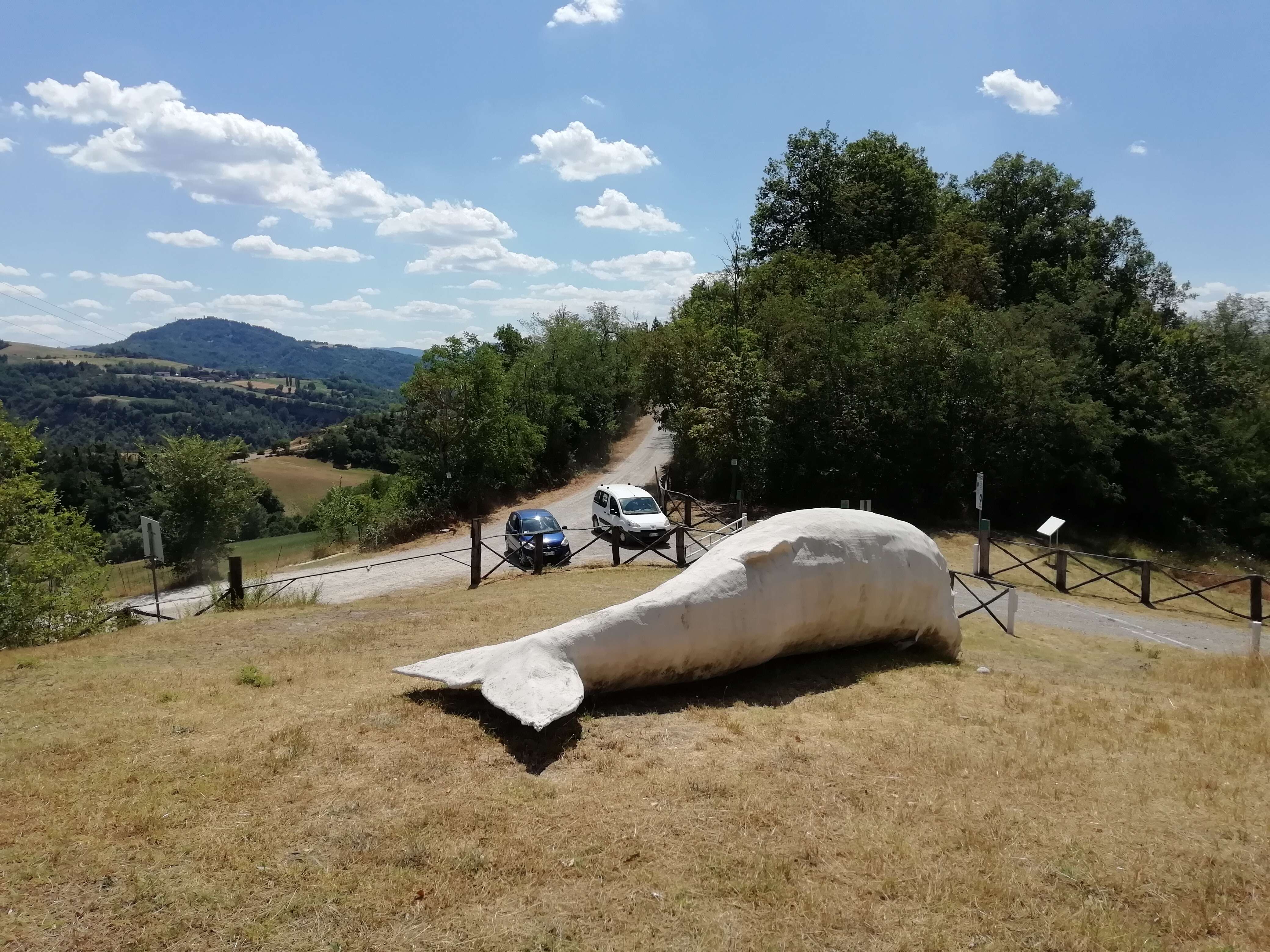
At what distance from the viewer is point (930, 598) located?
36.6 feet

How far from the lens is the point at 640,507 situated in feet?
81.0

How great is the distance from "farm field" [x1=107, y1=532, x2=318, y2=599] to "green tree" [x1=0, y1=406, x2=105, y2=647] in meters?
4.11

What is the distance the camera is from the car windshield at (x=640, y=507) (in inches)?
963

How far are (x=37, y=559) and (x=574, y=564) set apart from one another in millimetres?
12861

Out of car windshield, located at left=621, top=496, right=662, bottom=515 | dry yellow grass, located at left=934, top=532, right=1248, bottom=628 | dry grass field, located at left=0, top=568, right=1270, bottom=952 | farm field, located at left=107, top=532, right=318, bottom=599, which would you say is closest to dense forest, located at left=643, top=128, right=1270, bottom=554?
dry yellow grass, located at left=934, top=532, right=1248, bottom=628

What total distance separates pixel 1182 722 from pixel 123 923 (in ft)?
33.0

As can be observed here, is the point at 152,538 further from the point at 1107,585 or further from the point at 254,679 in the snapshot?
the point at 1107,585

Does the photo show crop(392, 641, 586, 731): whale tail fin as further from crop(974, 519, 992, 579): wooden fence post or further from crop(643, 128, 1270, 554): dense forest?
crop(643, 128, 1270, 554): dense forest

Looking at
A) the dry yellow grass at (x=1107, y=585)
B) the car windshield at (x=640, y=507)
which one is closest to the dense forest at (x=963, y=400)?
the dry yellow grass at (x=1107, y=585)

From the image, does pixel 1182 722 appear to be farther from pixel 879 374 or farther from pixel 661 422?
pixel 661 422

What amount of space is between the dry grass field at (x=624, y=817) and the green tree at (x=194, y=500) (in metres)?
21.0

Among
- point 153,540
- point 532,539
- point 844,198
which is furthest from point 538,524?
point 844,198

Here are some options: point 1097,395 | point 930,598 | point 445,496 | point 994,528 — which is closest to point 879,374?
point 994,528

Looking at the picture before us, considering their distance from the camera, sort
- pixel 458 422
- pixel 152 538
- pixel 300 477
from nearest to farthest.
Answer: pixel 152 538 < pixel 458 422 < pixel 300 477
